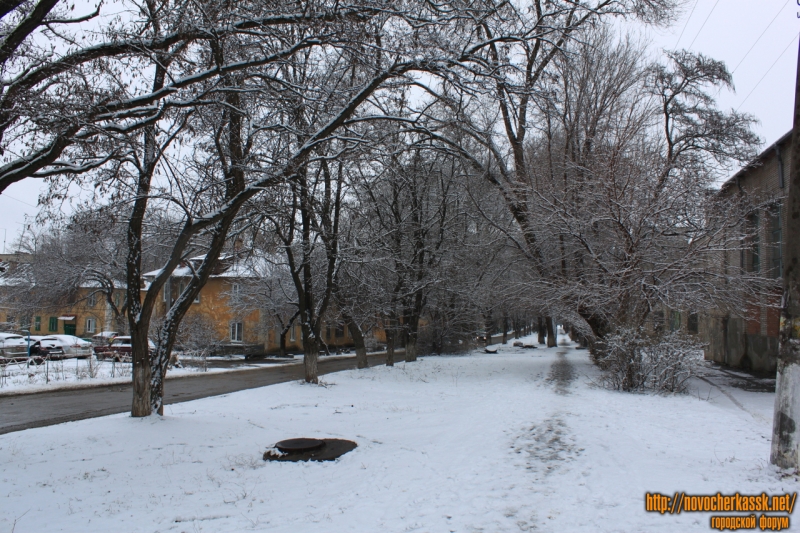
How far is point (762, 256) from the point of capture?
71.7ft

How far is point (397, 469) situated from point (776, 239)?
824 inches

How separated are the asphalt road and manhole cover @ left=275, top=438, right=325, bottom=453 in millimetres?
6221

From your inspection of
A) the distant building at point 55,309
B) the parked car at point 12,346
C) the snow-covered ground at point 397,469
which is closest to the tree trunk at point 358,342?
the snow-covered ground at point 397,469

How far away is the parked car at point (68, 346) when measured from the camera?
1280 inches

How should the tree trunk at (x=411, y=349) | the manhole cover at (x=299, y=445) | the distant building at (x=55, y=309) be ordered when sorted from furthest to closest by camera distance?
the distant building at (x=55, y=309) < the tree trunk at (x=411, y=349) < the manhole cover at (x=299, y=445)

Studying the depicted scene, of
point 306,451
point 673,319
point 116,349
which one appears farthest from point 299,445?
point 116,349

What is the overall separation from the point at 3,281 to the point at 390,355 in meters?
39.8

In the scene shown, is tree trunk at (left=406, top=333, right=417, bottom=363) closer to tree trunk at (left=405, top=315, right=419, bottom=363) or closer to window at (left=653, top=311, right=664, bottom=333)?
tree trunk at (left=405, top=315, right=419, bottom=363)

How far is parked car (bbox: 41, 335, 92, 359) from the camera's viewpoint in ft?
107

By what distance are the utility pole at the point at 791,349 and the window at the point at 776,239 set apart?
53.1 ft

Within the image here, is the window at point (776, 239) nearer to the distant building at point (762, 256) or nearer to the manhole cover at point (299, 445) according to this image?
the distant building at point (762, 256)

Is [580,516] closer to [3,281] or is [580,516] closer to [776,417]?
[776,417]

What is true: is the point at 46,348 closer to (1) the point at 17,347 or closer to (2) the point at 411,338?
(1) the point at 17,347

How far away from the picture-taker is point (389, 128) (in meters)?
11.9
